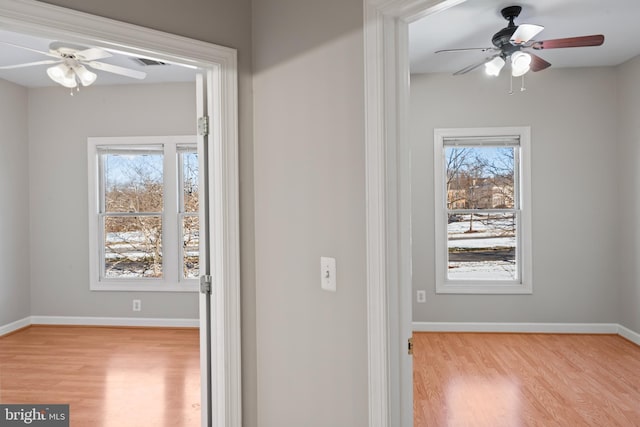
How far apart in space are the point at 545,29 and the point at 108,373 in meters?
4.73

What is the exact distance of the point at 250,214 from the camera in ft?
6.55

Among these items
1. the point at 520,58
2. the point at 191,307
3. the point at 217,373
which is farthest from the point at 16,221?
the point at 520,58

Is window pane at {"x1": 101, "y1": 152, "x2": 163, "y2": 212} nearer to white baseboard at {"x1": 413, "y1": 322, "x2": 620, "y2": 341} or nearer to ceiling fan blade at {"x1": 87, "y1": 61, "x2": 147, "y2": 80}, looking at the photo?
ceiling fan blade at {"x1": 87, "y1": 61, "x2": 147, "y2": 80}

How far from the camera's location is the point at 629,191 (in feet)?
14.5

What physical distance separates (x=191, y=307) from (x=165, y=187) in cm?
143

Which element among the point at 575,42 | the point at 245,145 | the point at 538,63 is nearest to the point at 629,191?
the point at 538,63

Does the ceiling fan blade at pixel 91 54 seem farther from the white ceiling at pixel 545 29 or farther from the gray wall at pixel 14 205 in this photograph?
the white ceiling at pixel 545 29

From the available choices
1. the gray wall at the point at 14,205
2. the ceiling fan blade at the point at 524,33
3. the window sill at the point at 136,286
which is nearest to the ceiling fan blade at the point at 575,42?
the ceiling fan blade at the point at 524,33

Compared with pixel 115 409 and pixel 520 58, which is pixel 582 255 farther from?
pixel 115 409

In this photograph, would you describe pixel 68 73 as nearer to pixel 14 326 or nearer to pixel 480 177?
pixel 14 326

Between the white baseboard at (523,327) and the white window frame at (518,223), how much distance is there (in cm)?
36

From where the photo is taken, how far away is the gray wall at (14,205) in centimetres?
475

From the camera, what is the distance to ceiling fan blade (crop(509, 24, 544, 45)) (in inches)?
118
